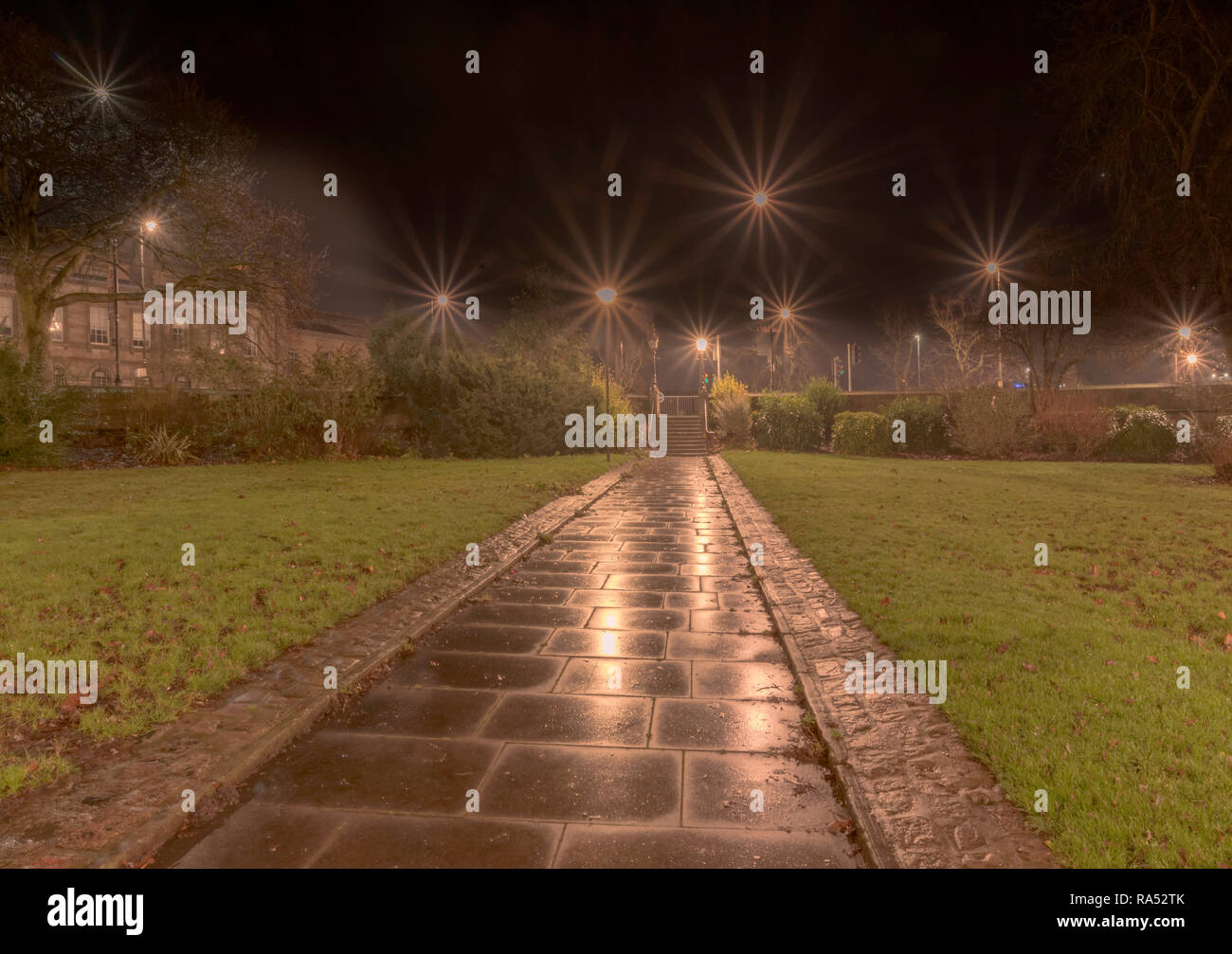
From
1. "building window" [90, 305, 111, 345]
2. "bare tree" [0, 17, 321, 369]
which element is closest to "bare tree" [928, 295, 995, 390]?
"bare tree" [0, 17, 321, 369]

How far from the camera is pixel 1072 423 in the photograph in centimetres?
2070

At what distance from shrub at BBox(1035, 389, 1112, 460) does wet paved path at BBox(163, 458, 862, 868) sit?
64.2 ft

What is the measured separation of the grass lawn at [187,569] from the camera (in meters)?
4.14

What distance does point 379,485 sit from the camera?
541 inches

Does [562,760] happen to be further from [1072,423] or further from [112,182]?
[112,182]

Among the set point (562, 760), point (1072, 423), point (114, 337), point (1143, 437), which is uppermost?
point (114, 337)

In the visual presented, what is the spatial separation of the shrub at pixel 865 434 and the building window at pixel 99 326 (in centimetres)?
4632

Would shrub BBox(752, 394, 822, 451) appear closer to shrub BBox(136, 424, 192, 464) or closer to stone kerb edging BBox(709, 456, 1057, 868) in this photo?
shrub BBox(136, 424, 192, 464)

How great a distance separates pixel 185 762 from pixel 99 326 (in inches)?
2059

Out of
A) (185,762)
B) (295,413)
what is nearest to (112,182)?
(295,413)

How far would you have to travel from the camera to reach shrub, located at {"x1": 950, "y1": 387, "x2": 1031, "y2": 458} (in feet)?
70.8

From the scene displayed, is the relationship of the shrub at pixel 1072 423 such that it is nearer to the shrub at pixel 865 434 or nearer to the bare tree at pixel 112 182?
the shrub at pixel 865 434
